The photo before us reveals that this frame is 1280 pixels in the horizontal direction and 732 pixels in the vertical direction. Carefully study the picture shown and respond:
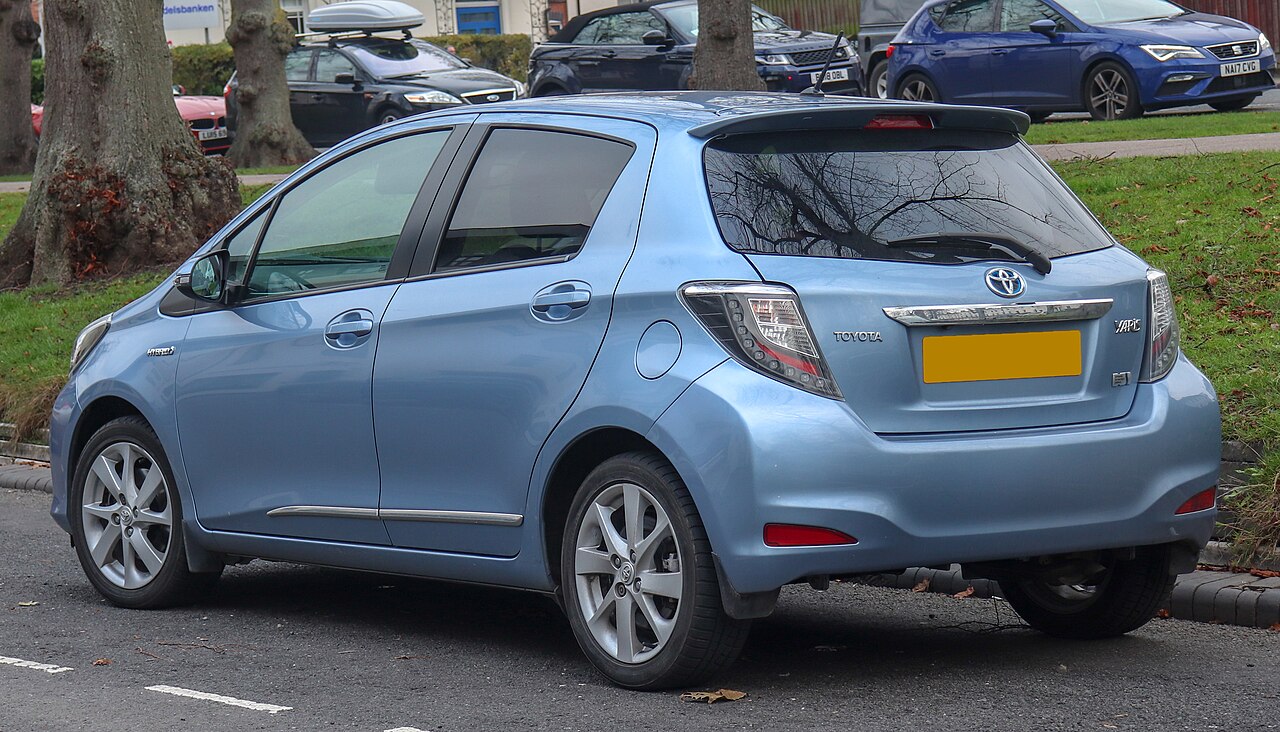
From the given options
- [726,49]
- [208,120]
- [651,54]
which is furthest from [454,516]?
[208,120]

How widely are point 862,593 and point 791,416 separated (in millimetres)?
2226

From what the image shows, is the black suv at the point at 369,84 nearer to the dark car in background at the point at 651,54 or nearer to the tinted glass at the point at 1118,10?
the dark car in background at the point at 651,54

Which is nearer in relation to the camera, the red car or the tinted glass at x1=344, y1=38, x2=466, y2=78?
the tinted glass at x1=344, y1=38, x2=466, y2=78

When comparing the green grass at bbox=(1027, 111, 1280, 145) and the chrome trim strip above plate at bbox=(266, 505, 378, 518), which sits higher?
the green grass at bbox=(1027, 111, 1280, 145)

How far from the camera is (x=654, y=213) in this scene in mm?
5035

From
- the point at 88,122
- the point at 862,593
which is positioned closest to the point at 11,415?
the point at 88,122

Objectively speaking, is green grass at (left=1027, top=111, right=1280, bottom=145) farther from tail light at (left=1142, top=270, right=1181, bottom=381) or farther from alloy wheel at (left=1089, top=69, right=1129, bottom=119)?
tail light at (left=1142, top=270, right=1181, bottom=381)

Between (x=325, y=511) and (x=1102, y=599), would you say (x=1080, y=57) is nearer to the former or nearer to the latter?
(x=1102, y=599)

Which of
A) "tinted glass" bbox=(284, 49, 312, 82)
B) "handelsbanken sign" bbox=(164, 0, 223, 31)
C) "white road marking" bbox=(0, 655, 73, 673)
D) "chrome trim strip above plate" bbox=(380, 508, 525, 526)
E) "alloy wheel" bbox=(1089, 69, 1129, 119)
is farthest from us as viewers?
"handelsbanken sign" bbox=(164, 0, 223, 31)

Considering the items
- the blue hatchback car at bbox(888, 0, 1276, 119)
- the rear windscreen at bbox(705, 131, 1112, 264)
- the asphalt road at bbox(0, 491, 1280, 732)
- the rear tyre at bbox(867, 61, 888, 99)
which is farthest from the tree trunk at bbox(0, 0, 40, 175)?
the rear windscreen at bbox(705, 131, 1112, 264)

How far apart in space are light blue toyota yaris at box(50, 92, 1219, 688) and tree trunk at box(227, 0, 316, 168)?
16.5 m

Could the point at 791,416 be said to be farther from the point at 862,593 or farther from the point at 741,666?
the point at 862,593

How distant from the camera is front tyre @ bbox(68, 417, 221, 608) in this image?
6.49m

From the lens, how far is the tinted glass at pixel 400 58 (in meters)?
26.4
